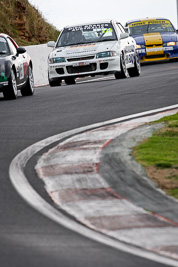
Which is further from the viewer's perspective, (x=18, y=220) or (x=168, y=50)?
(x=168, y=50)

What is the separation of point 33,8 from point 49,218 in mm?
35135

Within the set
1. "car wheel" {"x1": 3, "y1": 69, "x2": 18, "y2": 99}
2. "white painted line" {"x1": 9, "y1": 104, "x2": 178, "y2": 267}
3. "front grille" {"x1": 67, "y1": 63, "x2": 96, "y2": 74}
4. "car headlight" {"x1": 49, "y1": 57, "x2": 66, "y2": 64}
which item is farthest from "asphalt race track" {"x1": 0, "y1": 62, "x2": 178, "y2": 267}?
"car headlight" {"x1": 49, "y1": 57, "x2": 66, "y2": 64}

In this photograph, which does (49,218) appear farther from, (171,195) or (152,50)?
(152,50)

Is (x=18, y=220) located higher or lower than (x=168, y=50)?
higher

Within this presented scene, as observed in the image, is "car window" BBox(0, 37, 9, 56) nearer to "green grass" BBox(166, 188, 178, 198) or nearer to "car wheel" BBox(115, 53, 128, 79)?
"car wheel" BBox(115, 53, 128, 79)

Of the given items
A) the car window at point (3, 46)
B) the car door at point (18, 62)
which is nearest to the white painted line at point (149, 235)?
the car door at point (18, 62)

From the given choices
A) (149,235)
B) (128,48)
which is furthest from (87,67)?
(149,235)

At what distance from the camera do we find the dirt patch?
5968 millimetres

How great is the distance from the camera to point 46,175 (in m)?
6.56

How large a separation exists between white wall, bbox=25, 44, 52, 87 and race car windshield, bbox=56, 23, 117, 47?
380 cm

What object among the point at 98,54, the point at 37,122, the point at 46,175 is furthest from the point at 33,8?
the point at 46,175

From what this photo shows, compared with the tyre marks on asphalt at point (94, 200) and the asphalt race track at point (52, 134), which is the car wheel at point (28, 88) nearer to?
the asphalt race track at point (52, 134)

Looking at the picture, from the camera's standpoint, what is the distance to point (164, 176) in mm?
6250

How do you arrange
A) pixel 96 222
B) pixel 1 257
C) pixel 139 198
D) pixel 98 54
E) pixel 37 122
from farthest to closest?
pixel 98 54
pixel 37 122
pixel 139 198
pixel 96 222
pixel 1 257
